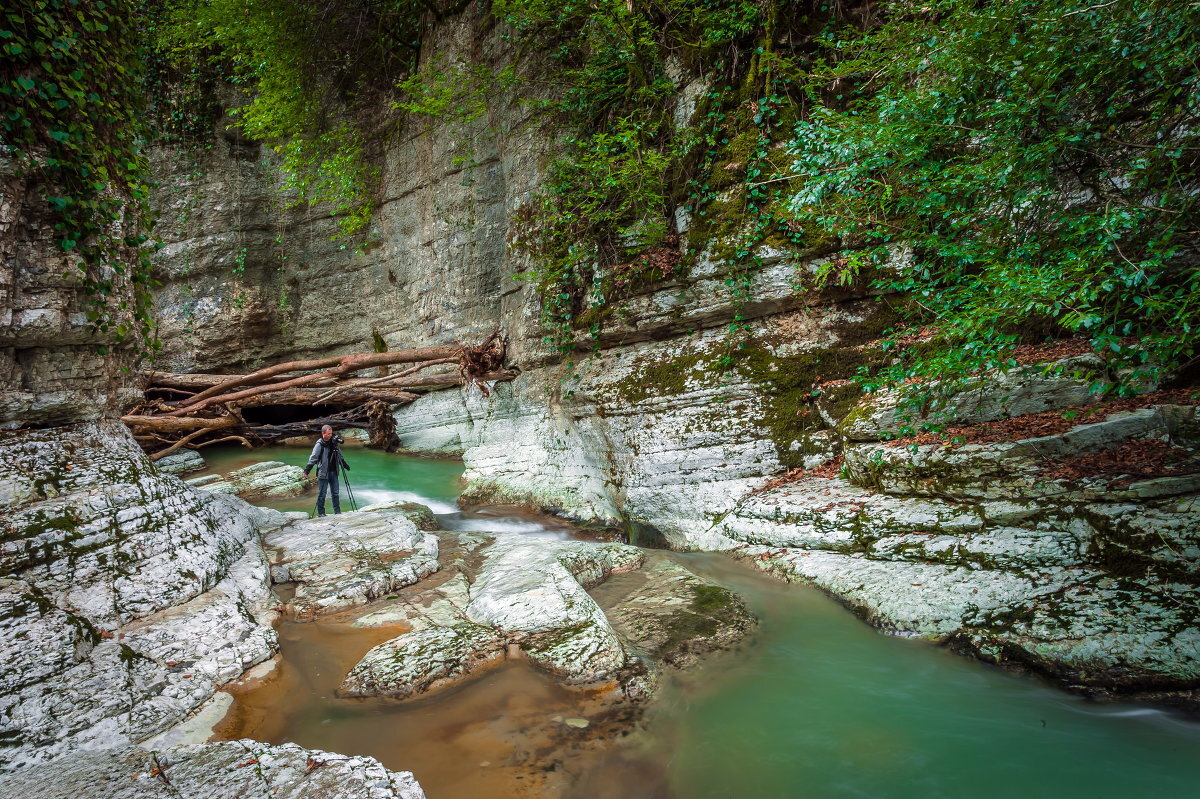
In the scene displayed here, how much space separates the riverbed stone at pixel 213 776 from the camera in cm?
262

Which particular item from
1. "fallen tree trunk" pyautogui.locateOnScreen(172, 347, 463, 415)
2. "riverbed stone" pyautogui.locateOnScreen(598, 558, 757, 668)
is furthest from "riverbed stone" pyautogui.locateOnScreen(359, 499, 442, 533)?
"riverbed stone" pyautogui.locateOnScreen(598, 558, 757, 668)

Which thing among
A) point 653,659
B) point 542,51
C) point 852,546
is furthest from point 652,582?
point 542,51

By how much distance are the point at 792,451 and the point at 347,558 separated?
16.8 feet

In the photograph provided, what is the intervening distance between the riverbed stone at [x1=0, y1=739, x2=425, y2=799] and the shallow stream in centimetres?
37

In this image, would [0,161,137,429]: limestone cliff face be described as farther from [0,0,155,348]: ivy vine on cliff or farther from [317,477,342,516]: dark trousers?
[317,477,342,516]: dark trousers

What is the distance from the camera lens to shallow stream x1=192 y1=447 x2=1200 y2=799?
3125mm

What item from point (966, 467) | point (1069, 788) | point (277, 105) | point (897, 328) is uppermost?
point (277, 105)

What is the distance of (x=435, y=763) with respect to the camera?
3.15 meters

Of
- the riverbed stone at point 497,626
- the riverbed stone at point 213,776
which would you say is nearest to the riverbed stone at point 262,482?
the riverbed stone at point 497,626

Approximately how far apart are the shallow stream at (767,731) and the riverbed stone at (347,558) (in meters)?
0.54

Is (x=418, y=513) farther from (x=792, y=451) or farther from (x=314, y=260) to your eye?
(x=314, y=260)

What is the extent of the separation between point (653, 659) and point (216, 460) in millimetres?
15533

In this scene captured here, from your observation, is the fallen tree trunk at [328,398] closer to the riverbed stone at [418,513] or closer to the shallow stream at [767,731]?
the riverbed stone at [418,513]

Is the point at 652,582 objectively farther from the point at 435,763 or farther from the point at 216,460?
the point at 216,460
